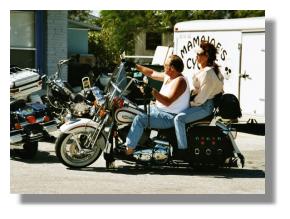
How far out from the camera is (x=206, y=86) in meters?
7.64

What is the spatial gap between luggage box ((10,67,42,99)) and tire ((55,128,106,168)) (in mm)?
1262

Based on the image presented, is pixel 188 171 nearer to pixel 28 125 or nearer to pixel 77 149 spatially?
pixel 77 149

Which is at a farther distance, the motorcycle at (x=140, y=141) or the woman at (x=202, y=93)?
the motorcycle at (x=140, y=141)

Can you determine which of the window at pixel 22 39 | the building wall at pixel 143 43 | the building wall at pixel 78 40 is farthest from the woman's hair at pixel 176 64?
the building wall at pixel 143 43

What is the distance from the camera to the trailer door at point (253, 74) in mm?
11547

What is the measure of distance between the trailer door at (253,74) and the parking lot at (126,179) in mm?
3159

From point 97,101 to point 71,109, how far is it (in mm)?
1900

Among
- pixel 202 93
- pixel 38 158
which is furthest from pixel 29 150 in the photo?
pixel 202 93

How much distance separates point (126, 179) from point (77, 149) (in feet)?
2.66

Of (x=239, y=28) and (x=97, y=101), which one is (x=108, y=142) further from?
(x=239, y=28)

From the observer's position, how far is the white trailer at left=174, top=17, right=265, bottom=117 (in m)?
11.6

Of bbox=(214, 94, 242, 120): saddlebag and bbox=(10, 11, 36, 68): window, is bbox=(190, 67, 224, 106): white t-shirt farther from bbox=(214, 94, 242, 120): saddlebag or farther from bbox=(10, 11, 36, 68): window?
bbox=(10, 11, 36, 68): window

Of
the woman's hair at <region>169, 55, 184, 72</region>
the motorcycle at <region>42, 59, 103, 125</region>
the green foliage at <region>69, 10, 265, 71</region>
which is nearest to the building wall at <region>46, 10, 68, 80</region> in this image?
the motorcycle at <region>42, 59, 103, 125</region>

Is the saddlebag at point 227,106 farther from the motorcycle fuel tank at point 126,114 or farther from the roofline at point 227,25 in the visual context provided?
the roofline at point 227,25
